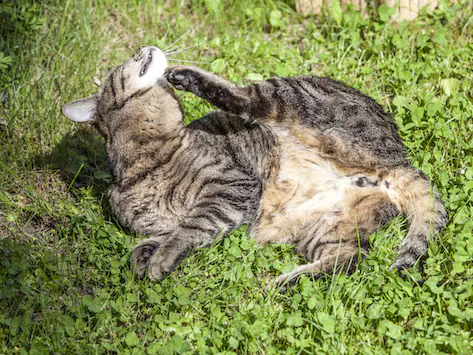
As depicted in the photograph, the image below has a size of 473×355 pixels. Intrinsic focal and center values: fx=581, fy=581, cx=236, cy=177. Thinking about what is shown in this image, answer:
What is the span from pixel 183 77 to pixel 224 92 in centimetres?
26

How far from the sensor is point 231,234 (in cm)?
329

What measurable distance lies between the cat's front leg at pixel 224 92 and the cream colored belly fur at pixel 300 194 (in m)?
0.22

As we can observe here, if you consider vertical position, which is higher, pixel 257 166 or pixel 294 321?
pixel 257 166

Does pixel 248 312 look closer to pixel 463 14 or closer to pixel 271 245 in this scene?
pixel 271 245

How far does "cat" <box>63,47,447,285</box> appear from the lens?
319cm

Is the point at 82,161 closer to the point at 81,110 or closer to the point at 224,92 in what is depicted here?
the point at 81,110

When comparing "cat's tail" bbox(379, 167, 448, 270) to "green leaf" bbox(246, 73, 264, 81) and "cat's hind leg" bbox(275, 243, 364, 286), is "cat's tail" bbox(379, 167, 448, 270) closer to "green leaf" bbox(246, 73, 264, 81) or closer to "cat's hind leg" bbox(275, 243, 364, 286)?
"cat's hind leg" bbox(275, 243, 364, 286)

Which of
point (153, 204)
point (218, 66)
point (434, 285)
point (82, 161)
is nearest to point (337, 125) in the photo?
point (434, 285)

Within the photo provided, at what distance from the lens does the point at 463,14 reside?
4.58 meters

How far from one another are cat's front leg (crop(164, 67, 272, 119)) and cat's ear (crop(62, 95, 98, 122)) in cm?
51

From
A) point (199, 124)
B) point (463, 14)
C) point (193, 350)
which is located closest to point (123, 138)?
point (199, 124)

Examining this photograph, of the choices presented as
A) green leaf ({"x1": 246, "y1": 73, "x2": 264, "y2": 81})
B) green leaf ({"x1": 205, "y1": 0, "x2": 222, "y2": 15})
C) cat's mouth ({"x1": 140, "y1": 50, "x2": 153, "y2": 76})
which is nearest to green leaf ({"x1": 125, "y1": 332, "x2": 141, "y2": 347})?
cat's mouth ({"x1": 140, "y1": 50, "x2": 153, "y2": 76})

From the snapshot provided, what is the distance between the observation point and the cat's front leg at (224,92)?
3.26m

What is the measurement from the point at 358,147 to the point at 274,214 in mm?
605
